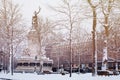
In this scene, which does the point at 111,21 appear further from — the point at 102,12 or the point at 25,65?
the point at 25,65

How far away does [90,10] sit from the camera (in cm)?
2639

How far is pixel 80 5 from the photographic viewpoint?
26906 millimetres

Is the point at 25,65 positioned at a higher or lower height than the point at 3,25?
lower

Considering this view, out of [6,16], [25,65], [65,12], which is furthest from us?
[25,65]

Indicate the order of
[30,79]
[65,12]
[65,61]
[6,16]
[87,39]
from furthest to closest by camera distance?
1. [65,61]
2. [87,39]
3. [6,16]
4. [65,12]
5. [30,79]

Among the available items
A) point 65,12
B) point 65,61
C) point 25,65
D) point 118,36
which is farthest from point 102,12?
point 65,61

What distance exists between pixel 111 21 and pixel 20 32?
61.8 feet

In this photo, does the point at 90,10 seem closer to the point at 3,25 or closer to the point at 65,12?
the point at 65,12

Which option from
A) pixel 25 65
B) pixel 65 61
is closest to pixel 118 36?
pixel 25 65

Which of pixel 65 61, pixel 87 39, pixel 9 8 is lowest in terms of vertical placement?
pixel 65 61

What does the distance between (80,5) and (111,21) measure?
9.61 feet

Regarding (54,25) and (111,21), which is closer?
(111,21)

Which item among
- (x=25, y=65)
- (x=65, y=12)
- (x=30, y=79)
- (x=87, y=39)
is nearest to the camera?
(x=30, y=79)

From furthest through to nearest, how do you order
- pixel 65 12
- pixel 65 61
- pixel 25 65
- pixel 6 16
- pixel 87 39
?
pixel 65 61
pixel 87 39
pixel 25 65
pixel 6 16
pixel 65 12
